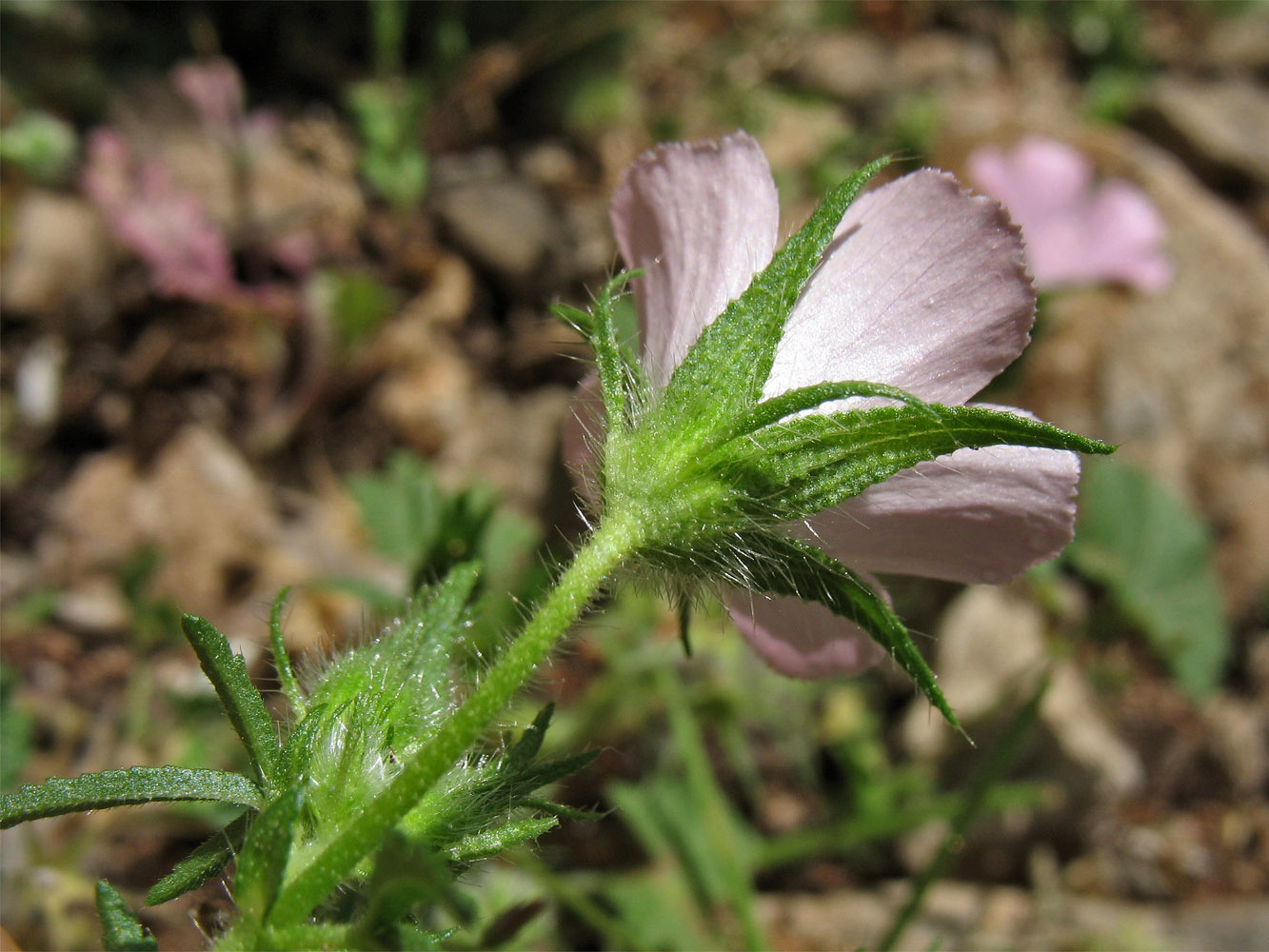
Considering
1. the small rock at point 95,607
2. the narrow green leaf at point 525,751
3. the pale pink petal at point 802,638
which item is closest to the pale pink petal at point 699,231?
the pale pink petal at point 802,638

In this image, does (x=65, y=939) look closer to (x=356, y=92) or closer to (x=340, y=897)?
(x=340, y=897)

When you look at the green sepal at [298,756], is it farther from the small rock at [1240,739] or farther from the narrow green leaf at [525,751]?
the small rock at [1240,739]

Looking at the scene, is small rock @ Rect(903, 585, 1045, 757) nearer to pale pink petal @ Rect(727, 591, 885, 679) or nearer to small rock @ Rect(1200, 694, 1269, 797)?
small rock @ Rect(1200, 694, 1269, 797)

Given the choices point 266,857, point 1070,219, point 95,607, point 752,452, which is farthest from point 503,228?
point 266,857

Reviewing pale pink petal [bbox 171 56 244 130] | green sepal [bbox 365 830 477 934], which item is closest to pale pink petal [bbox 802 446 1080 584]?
green sepal [bbox 365 830 477 934]

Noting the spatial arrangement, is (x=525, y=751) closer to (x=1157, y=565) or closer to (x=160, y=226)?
(x=160, y=226)
